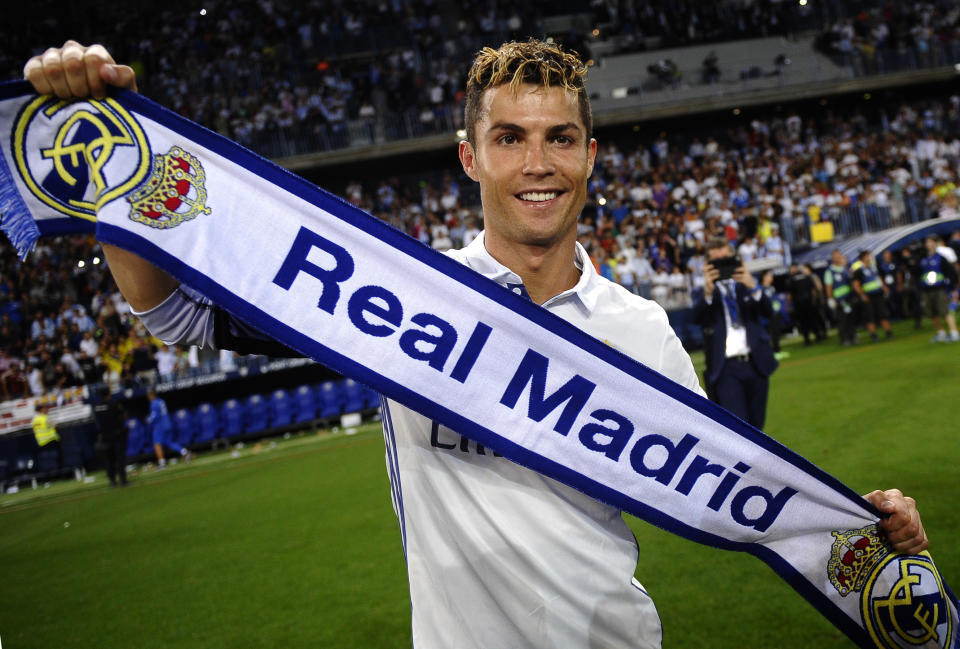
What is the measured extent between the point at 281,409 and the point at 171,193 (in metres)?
Answer: 16.0

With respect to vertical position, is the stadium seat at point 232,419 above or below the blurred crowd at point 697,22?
below

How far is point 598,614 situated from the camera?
1.98 metres

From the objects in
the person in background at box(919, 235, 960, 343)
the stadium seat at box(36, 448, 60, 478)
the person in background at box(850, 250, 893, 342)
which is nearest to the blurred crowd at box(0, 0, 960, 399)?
the stadium seat at box(36, 448, 60, 478)

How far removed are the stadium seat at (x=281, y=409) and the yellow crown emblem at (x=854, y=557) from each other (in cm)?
1597

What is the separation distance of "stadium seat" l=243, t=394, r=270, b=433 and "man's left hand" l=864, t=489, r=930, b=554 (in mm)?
16310

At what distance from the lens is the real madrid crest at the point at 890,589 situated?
2.27 meters

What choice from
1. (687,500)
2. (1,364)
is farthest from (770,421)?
(1,364)

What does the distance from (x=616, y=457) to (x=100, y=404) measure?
1680cm

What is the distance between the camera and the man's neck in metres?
2.19

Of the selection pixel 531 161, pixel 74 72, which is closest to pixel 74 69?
pixel 74 72

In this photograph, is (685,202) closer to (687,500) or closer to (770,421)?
(770,421)

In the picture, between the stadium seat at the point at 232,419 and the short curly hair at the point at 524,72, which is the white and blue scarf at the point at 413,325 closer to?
the short curly hair at the point at 524,72

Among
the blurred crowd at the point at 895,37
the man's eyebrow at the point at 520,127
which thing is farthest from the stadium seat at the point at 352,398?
the blurred crowd at the point at 895,37

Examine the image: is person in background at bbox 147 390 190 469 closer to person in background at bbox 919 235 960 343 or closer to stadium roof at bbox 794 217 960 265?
person in background at bbox 919 235 960 343
